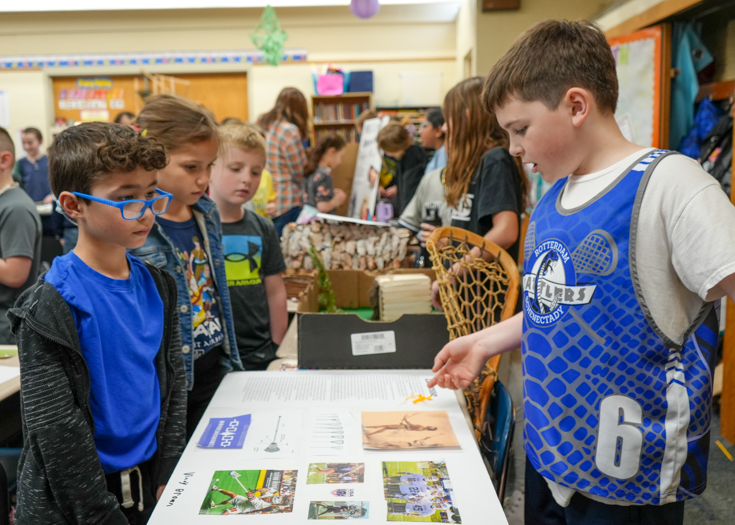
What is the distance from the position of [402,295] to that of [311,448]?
99 cm

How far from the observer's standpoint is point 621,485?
2.99 feet

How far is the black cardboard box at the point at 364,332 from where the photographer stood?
1.48 m

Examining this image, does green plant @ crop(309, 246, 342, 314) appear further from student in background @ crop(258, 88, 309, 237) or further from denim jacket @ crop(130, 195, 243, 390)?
student in background @ crop(258, 88, 309, 237)

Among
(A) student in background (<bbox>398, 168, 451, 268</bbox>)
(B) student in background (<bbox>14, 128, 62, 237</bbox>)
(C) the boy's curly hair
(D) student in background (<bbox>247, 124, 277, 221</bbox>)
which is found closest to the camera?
(C) the boy's curly hair

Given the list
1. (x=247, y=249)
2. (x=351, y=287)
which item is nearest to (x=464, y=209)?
(x=351, y=287)

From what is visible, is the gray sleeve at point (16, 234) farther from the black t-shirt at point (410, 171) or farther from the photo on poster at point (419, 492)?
the black t-shirt at point (410, 171)

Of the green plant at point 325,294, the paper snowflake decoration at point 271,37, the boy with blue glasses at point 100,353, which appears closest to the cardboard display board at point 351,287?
the green plant at point 325,294

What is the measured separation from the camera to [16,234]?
2109 millimetres

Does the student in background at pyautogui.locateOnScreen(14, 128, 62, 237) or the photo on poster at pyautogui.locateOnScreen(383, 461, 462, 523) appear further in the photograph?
the student in background at pyautogui.locateOnScreen(14, 128, 62, 237)

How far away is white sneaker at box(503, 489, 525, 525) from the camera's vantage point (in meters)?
1.90

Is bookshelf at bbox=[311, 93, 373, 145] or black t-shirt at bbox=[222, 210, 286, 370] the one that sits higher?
bookshelf at bbox=[311, 93, 373, 145]

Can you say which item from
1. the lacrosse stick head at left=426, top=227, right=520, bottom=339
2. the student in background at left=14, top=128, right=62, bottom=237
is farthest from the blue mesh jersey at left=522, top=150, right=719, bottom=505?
the student in background at left=14, top=128, right=62, bottom=237

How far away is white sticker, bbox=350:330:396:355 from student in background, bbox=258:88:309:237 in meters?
2.86

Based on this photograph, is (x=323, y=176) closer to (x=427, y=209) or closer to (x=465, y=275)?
(x=427, y=209)
